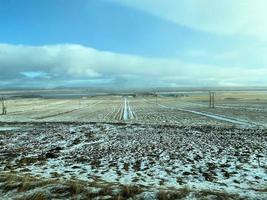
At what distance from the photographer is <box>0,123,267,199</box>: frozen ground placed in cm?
1102

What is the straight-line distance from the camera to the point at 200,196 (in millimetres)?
8938

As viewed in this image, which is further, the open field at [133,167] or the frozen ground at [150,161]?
the frozen ground at [150,161]

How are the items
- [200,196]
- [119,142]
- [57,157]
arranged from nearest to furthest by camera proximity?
[200,196] < [57,157] < [119,142]

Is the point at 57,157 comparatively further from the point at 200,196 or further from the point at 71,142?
the point at 200,196

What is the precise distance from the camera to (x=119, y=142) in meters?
20.7

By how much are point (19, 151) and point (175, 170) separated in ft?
32.2

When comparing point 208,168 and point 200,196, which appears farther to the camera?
point 208,168

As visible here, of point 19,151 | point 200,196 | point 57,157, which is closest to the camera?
point 200,196

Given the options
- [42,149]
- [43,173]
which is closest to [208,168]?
[43,173]

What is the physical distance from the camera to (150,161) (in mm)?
15086

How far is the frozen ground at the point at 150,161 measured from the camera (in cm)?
1102

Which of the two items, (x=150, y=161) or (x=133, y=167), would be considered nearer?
(x=133, y=167)

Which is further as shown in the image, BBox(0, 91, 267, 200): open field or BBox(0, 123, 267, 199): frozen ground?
BBox(0, 123, 267, 199): frozen ground

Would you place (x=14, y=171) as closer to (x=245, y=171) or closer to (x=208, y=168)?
(x=208, y=168)
